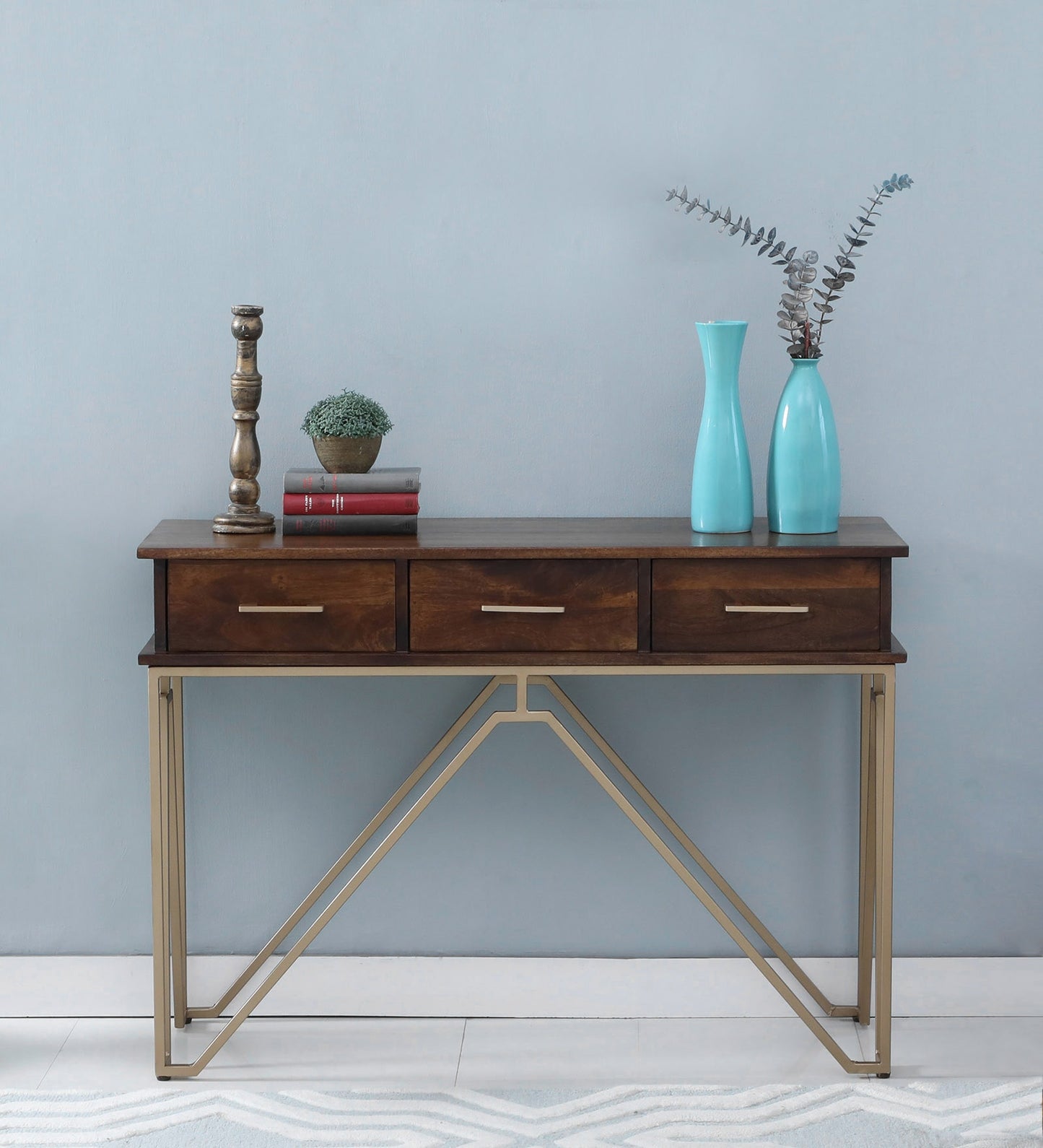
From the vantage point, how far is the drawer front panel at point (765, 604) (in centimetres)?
159

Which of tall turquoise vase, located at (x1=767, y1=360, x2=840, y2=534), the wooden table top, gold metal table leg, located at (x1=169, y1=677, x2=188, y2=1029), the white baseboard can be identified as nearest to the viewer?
the wooden table top

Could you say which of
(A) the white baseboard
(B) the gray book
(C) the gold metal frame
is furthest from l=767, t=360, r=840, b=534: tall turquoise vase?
(A) the white baseboard

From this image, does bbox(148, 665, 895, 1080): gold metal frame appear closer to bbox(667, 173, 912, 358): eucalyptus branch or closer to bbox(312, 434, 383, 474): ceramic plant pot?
bbox(312, 434, 383, 474): ceramic plant pot

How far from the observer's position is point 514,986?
1.94 m

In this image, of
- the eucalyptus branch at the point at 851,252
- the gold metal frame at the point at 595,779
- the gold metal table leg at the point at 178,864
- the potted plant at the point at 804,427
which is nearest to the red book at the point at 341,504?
the gold metal frame at the point at 595,779

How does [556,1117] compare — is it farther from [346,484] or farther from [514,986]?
[346,484]

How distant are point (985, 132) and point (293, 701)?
1380 mm

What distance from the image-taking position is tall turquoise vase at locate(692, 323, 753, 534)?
1.68 metres

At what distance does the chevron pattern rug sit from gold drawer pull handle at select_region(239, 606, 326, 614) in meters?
0.69

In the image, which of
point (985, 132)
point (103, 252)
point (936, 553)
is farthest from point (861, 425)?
point (103, 252)

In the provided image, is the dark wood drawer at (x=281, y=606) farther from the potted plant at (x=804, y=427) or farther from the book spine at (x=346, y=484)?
the potted plant at (x=804, y=427)

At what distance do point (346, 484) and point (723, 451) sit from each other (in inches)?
20.8

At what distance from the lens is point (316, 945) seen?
196 cm

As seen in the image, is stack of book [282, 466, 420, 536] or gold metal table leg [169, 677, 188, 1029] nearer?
stack of book [282, 466, 420, 536]
